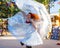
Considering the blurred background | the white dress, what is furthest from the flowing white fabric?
the blurred background

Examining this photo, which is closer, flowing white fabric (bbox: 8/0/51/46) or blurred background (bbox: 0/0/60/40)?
flowing white fabric (bbox: 8/0/51/46)

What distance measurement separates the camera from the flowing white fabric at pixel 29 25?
989 cm

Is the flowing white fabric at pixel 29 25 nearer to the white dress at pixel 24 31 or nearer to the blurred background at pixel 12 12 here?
the white dress at pixel 24 31

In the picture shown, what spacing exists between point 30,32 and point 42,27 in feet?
1.52

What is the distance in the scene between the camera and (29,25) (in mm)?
10000

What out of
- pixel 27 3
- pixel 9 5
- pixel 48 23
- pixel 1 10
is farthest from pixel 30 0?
pixel 1 10

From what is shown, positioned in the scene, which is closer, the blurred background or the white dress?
the white dress

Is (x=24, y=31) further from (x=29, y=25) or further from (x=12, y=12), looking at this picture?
(x=12, y=12)

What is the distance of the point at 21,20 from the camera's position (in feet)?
33.2

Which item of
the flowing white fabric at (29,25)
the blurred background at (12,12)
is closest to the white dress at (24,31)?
the flowing white fabric at (29,25)

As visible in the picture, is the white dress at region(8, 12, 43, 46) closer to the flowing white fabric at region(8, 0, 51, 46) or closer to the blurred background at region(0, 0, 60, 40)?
the flowing white fabric at region(8, 0, 51, 46)

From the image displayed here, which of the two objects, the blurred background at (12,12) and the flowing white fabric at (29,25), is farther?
the blurred background at (12,12)

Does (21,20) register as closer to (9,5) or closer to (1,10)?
(9,5)

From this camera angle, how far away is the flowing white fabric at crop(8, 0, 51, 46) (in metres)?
9.89
